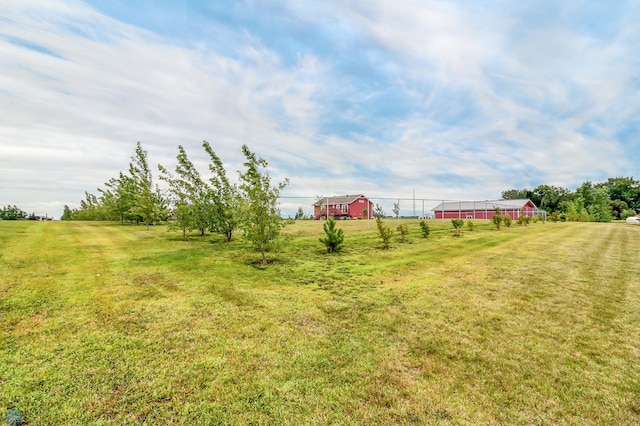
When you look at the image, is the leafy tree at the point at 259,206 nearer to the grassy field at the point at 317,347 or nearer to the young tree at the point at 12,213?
the grassy field at the point at 317,347

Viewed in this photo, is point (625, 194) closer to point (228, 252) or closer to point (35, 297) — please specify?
point (228, 252)

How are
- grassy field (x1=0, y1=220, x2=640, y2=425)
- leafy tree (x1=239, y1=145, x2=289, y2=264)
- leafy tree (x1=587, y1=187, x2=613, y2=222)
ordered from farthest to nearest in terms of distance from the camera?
1. leafy tree (x1=587, y1=187, x2=613, y2=222)
2. leafy tree (x1=239, y1=145, x2=289, y2=264)
3. grassy field (x1=0, y1=220, x2=640, y2=425)

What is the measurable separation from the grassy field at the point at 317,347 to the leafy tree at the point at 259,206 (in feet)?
6.06

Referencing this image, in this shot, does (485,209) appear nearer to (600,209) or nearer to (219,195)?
(600,209)

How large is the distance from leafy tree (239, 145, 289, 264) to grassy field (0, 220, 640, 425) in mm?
1847

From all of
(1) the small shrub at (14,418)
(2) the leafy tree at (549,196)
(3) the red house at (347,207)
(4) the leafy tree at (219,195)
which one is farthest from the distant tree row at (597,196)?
(1) the small shrub at (14,418)

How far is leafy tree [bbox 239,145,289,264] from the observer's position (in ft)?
28.6

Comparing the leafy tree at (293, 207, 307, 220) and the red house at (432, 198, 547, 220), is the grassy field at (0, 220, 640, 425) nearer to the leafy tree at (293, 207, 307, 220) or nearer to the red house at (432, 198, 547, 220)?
the leafy tree at (293, 207, 307, 220)

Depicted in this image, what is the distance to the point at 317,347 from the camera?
3.61 metres

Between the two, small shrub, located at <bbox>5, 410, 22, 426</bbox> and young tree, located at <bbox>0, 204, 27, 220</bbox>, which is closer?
small shrub, located at <bbox>5, 410, 22, 426</bbox>

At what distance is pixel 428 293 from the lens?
19.1ft

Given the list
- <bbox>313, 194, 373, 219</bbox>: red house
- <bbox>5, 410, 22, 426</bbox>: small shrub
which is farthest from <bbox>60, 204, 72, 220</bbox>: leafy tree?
<bbox>5, 410, 22, 426</bbox>: small shrub

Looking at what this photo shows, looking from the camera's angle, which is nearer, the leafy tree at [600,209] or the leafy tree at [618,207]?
the leafy tree at [600,209]

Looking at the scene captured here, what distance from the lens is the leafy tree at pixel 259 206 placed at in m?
8.72
